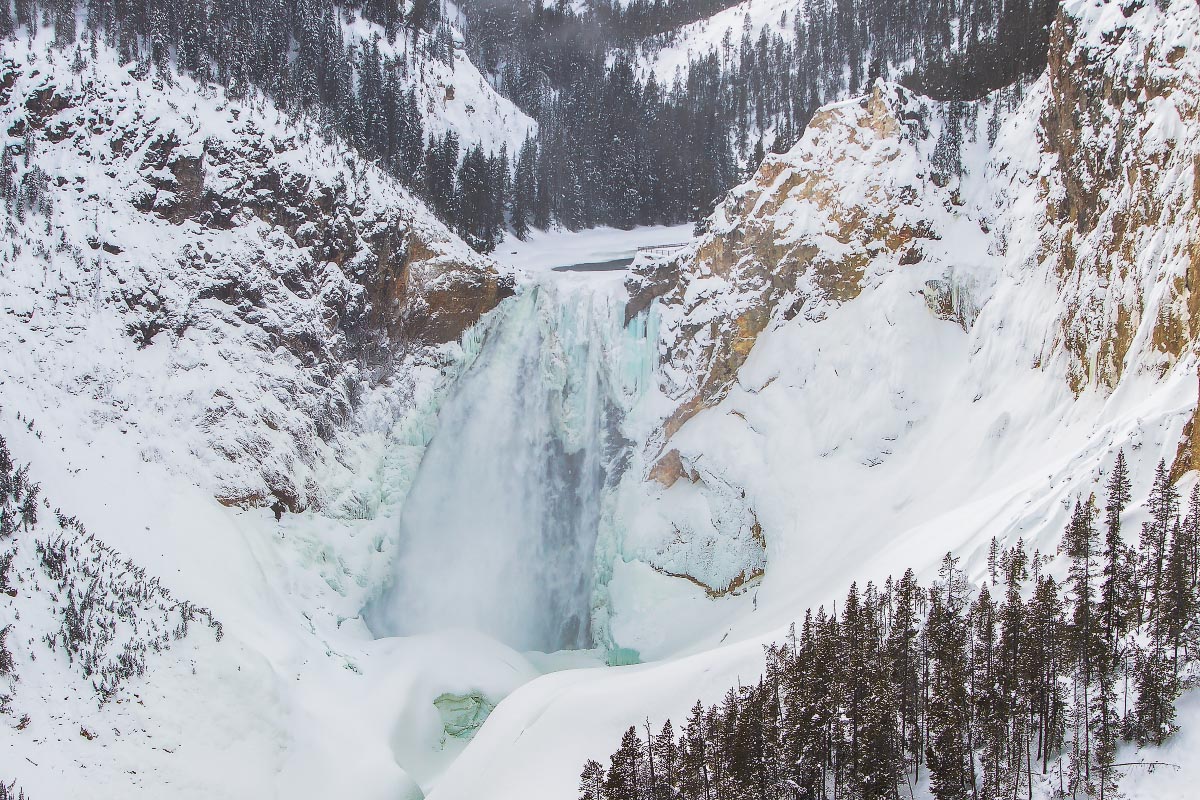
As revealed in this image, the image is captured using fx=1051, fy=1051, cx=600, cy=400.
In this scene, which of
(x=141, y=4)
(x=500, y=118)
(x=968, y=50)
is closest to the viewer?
(x=141, y=4)

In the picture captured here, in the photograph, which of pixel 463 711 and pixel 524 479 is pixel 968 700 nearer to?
pixel 463 711

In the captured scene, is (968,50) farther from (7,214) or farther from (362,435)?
(7,214)

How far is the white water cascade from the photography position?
195ft

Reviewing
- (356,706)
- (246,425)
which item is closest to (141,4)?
(246,425)

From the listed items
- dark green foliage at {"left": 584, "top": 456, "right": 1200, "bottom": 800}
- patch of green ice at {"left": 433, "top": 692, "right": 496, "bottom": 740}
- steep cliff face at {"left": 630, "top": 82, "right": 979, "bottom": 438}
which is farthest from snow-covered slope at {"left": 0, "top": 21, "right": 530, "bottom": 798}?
dark green foliage at {"left": 584, "top": 456, "right": 1200, "bottom": 800}

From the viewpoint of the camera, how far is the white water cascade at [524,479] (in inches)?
2339

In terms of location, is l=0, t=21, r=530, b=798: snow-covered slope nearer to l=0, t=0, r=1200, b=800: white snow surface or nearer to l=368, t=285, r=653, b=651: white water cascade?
l=0, t=0, r=1200, b=800: white snow surface

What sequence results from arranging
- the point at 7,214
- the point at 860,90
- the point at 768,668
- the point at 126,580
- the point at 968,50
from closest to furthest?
the point at 768,668, the point at 126,580, the point at 7,214, the point at 968,50, the point at 860,90

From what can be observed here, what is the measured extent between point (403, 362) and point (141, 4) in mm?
30545

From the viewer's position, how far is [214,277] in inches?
2237

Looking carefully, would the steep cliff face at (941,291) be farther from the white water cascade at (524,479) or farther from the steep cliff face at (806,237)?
the white water cascade at (524,479)

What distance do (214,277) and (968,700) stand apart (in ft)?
141

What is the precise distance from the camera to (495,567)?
60.7 m

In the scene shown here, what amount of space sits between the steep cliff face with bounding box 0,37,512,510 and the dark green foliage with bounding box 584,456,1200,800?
→ 28.5 metres
